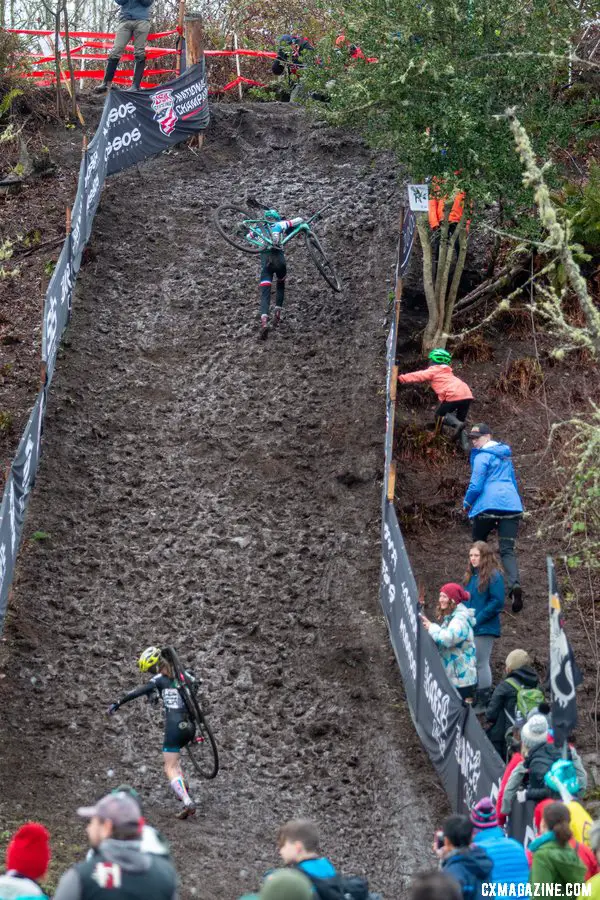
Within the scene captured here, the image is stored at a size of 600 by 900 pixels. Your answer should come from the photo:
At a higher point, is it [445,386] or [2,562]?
[445,386]

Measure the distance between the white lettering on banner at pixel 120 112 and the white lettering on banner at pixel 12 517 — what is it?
381 inches

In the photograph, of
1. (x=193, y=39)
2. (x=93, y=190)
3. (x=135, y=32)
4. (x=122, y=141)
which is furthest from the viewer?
(x=193, y=39)

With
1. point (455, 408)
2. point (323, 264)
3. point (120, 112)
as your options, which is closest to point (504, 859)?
point (455, 408)

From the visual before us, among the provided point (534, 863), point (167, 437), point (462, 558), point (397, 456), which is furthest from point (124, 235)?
point (534, 863)

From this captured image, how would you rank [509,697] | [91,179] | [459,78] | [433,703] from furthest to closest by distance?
1. [91,179]
2. [459,78]
3. [433,703]
4. [509,697]

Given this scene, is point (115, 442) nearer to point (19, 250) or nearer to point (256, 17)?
point (19, 250)

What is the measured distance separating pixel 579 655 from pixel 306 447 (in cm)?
454

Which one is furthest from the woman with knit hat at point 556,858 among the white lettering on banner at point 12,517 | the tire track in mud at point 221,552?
the white lettering on banner at point 12,517

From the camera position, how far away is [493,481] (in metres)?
12.4

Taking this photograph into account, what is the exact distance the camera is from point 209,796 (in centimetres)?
1058

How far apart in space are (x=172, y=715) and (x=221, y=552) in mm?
A: 3846

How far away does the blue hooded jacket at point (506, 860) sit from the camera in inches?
266

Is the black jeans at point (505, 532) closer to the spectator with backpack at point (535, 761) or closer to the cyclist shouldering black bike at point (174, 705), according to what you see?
the cyclist shouldering black bike at point (174, 705)

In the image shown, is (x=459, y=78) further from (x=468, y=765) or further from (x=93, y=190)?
(x=468, y=765)
